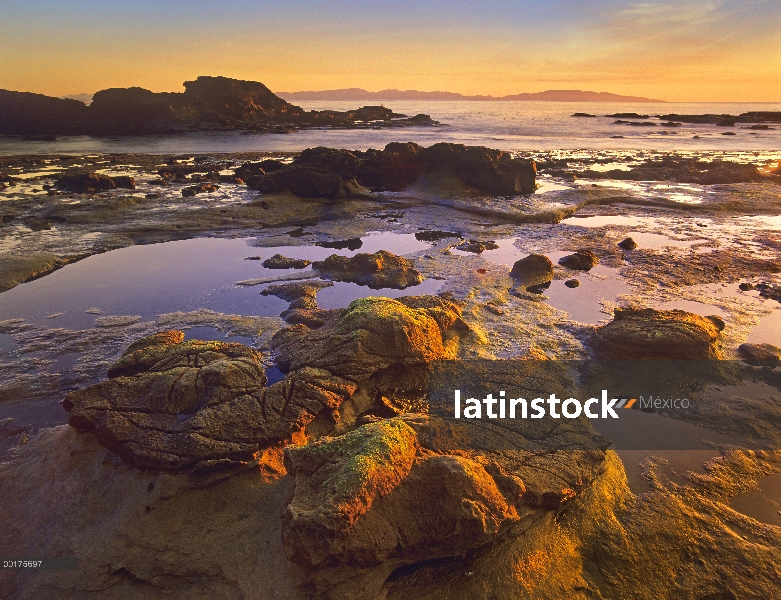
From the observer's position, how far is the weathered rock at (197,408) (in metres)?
4.03

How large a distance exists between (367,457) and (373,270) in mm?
6222

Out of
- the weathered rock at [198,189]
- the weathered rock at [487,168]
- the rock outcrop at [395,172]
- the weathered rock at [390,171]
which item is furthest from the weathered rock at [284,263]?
the weathered rock at [487,168]

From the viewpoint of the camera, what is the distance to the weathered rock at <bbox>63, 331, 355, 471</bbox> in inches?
159

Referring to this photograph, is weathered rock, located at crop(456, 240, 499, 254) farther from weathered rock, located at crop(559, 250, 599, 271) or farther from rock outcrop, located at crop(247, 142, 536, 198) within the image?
rock outcrop, located at crop(247, 142, 536, 198)

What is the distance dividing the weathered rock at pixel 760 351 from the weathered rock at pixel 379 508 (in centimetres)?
468

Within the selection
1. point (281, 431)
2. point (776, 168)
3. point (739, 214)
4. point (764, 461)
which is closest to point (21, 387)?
point (281, 431)

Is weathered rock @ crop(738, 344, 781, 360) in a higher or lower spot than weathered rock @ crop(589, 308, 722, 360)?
lower

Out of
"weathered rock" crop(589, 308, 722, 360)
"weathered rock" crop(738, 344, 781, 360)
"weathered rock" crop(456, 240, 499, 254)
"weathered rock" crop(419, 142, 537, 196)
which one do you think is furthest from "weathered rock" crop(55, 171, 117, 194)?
"weathered rock" crop(738, 344, 781, 360)

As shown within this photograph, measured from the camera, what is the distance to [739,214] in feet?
49.6

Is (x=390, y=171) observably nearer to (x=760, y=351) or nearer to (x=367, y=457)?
(x=760, y=351)

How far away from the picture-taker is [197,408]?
4.45 meters

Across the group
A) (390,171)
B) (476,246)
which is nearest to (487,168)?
(390,171)

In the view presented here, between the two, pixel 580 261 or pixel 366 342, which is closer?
pixel 366 342

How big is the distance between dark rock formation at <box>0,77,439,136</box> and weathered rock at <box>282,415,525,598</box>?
56039 millimetres
